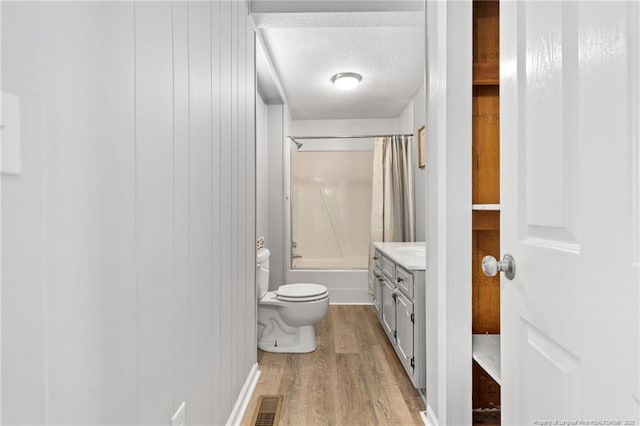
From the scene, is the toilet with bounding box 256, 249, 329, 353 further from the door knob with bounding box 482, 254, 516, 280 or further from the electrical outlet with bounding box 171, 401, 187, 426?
the door knob with bounding box 482, 254, 516, 280

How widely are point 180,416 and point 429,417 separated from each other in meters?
1.21

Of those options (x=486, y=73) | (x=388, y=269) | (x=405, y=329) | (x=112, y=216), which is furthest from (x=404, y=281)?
(x=112, y=216)

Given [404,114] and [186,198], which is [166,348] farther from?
[404,114]

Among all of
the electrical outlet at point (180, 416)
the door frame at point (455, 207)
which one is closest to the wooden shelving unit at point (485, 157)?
the door frame at point (455, 207)

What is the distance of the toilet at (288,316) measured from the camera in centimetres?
265

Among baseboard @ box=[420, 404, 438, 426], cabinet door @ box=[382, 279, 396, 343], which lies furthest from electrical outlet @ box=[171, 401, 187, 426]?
cabinet door @ box=[382, 279, 396, 343]

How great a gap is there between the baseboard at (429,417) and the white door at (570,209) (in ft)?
2.51

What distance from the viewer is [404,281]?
2262 millimetres

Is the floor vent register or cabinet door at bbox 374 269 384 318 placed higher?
cabinet door at bbox 374 269 384 318

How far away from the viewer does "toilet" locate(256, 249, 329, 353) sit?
265cm

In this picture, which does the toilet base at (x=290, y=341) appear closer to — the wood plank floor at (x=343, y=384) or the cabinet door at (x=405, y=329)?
the wood plank floor at (x=343, y=384)

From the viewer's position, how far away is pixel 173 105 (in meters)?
1.09

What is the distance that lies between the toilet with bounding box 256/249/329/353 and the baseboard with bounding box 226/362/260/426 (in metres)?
0.44

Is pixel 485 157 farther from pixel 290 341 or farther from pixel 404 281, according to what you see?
pixel 290 341
